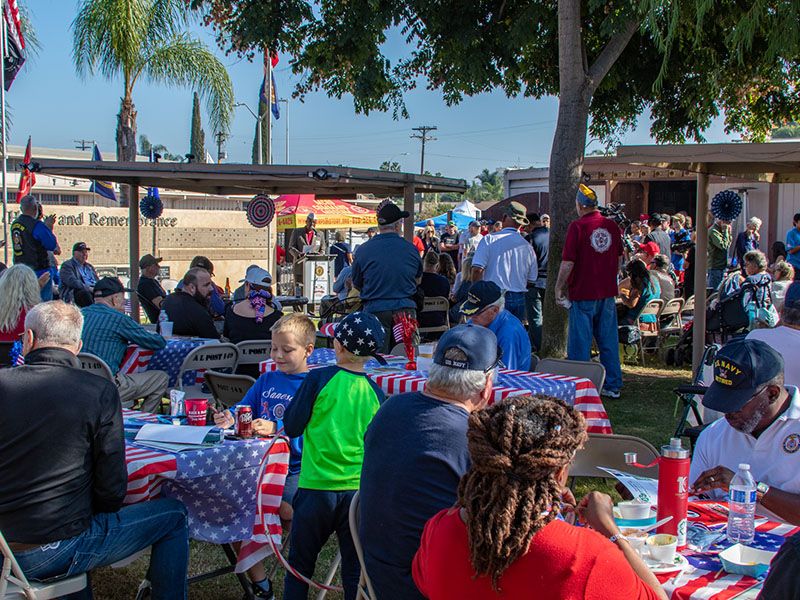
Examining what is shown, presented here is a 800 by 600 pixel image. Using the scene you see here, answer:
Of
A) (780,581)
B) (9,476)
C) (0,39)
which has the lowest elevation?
(9,476)

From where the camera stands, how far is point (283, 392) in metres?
4.31

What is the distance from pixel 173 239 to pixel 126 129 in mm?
3748

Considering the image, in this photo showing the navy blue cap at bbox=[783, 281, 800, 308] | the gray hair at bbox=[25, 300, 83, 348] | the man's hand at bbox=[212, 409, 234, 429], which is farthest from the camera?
the navy blue cap at bbox=[783, 281, 800, 308]

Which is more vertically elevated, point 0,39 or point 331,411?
point 0,39

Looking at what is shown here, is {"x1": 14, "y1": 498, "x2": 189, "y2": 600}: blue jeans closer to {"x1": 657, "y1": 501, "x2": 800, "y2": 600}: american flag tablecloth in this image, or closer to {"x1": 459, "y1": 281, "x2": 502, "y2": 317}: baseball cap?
{"x1": 657, "y1": 501, "x2": 800, "y2": 600}: american flag tablecloth

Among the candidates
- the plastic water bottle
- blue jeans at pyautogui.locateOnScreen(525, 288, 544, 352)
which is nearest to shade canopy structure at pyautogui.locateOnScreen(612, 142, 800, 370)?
blue jeans at pyautogui.locateOnScreen(525, 288, 544, 352)

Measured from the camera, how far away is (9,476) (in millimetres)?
3193

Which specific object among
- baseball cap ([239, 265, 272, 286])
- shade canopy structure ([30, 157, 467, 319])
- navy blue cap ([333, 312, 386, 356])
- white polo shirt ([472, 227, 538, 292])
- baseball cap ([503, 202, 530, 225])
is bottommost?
navy blue cap ([333, 312, 386, 356])

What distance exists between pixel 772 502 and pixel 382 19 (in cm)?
832

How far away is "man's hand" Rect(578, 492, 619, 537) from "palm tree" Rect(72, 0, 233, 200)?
19.7m

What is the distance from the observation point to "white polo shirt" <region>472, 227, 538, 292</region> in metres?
9.66

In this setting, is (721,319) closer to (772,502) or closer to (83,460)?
(772,502)

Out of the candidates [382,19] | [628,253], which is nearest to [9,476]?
[382,19]

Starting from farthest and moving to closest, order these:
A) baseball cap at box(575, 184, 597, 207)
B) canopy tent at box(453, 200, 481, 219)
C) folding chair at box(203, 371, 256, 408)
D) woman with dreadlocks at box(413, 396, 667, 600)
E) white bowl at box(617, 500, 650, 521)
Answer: canopy tent at box(453, 200, 481, 219) < baseball cap at box(575, 184, 597, 207) < folding chair at box(203, 371, 256, 408) < white bowl at box(617, 500, 650, 521) < woman with dreadlocks at box(413, 396, 667, 600)
